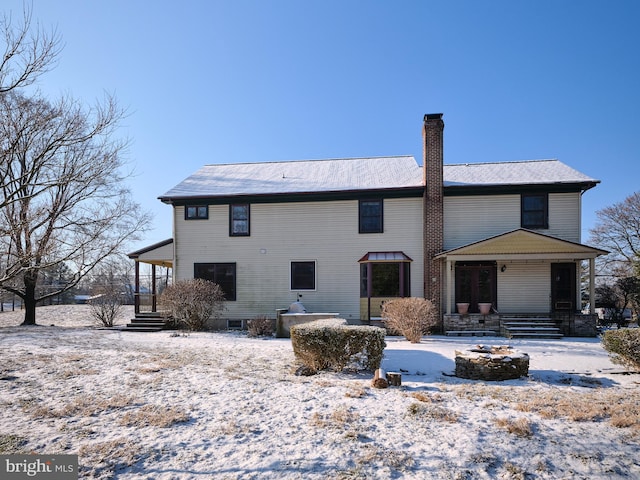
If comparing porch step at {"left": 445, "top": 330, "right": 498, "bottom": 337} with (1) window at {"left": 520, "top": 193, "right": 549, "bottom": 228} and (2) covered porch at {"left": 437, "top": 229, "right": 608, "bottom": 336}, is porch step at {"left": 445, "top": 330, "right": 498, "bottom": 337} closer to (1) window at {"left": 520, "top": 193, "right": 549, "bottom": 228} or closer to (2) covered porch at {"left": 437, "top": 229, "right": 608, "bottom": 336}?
(2) covered porch at {"left": 437, "top": 229, "right": 608, "bottom": 336}

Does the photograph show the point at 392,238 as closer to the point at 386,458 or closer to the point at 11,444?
the point at 386,458

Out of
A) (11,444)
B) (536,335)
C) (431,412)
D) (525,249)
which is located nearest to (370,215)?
(525,249)

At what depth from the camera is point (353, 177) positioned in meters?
17.0

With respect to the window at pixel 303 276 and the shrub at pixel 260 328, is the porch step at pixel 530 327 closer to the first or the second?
the window at pixel 303 276

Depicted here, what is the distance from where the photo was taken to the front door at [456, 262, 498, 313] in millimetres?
14883

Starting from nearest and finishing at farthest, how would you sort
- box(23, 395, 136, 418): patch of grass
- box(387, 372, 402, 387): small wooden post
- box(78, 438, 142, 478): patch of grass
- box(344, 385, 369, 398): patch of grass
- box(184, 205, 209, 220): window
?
box(78, 438, 142, 478): patch of grass < box(23, 395, 136, 418): patch of grass < box(344, 385, 369, 398): patch of grass < box(387, 372, 402, 387): small wooden post < box(184, 205, 209, 220): window

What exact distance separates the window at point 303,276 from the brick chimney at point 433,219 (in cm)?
446

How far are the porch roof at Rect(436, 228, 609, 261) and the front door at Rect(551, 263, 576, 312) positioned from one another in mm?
1599

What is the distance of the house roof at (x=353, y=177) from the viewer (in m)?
15.1

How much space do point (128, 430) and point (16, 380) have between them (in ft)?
11.9

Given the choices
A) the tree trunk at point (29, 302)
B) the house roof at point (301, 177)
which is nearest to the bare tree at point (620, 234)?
the house roof at point (301, 177)

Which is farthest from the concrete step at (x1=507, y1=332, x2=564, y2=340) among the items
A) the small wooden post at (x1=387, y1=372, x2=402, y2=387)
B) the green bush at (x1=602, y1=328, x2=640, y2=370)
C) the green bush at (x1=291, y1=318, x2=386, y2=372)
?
the small wooden post at (x1=387, y1=372, x2=402, y2=387)

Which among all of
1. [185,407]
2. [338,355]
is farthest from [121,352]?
[338,355]

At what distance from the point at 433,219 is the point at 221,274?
890cm
